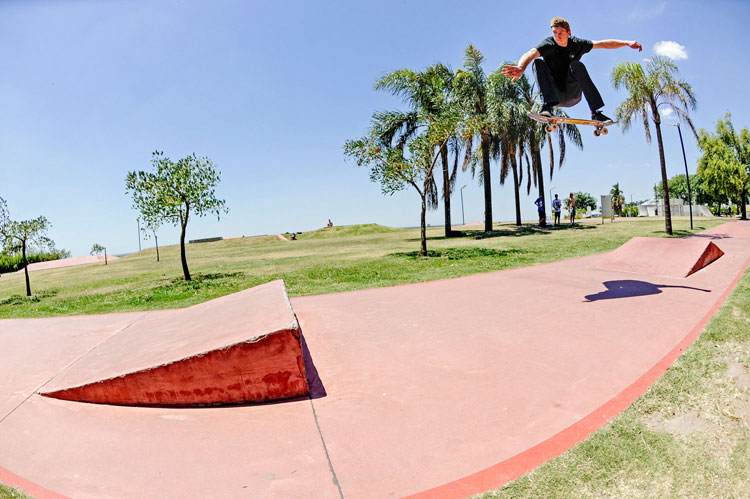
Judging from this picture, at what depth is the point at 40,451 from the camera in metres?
2.98

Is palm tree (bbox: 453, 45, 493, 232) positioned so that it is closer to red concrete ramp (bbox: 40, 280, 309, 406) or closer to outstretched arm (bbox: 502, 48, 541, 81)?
outstretched arm (bbox: 502, 48, 541, 81)

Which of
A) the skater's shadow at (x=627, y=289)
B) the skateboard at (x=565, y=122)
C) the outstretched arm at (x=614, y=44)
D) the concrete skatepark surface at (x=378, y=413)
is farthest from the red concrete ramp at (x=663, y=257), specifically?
the outstretched arm at (x=614, y=44)

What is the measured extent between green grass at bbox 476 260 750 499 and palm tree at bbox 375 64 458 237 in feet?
65.0

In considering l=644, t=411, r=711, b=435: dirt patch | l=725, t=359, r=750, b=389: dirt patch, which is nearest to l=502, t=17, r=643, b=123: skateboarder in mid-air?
l=725, t=359, r=750, b=389: dirt patch


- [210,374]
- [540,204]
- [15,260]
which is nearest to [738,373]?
[210,374]

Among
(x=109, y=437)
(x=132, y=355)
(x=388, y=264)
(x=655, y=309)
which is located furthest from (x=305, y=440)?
(x=388, y=264)

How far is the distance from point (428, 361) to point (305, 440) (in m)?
1.90

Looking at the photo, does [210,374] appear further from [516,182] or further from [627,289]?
[516,182]

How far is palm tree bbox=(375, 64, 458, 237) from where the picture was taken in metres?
22.4

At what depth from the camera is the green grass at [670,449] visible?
2.28 meters

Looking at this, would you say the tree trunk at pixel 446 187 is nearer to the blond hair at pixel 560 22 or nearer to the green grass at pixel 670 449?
the blond hair at pixel 560 22

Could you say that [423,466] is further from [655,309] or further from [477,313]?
[655,309]

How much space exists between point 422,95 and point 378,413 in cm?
Result: 2305

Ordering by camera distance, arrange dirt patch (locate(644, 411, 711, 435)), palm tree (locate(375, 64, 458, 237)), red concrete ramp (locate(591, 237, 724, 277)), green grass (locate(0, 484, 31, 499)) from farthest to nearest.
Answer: palm tree (locate(375, 64, 458, 237)) → red concrete ramp (locate(591, 237, 724, 277)) → dirt patch (locate(644, 411, 711, 435)) → green grass (locate(0, 484, 31, 499))
